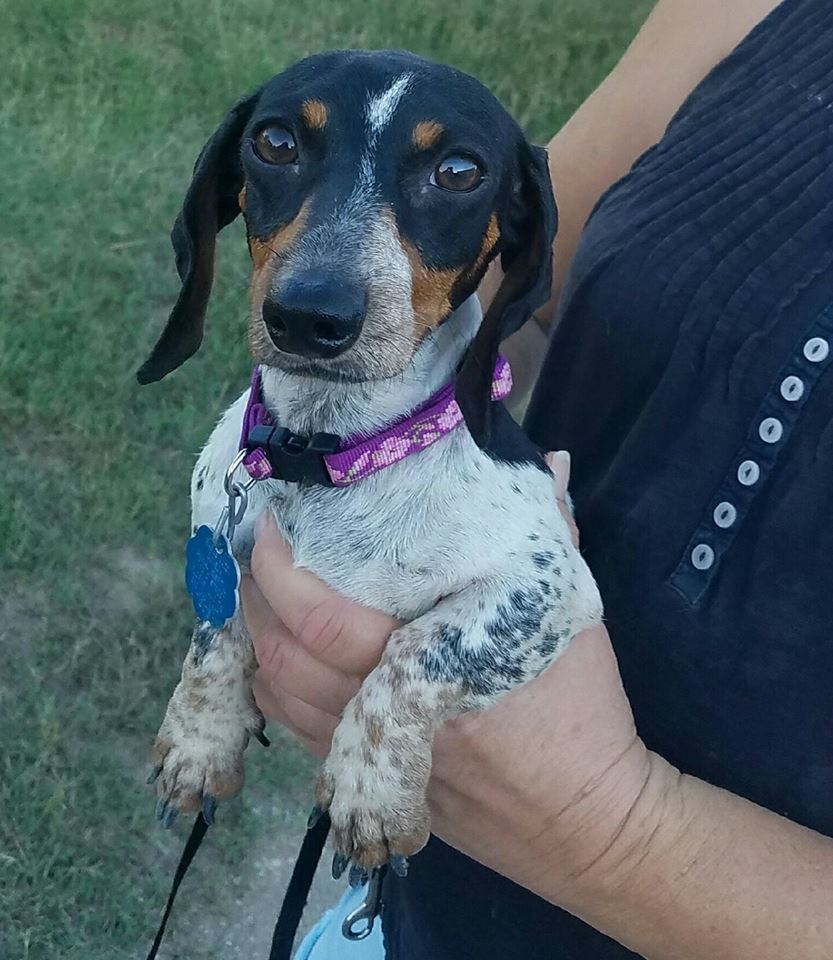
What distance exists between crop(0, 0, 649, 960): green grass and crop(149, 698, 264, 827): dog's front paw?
120 cm

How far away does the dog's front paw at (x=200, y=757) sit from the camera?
6.80 ft

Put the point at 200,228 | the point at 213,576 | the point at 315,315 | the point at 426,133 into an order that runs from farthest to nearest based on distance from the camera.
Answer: the point at 200,228 → the point at 213,576 → the point at 426,133 → the point at 315,315

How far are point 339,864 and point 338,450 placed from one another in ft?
2.20

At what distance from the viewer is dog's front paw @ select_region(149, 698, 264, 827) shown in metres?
2.07

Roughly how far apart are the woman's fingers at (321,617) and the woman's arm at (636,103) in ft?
2.44

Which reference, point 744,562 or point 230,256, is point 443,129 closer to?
point 744,562

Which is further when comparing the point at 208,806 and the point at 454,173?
the point at 208,806

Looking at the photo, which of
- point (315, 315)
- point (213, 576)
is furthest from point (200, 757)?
point (315, 315)

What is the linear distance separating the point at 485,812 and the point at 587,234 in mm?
1039

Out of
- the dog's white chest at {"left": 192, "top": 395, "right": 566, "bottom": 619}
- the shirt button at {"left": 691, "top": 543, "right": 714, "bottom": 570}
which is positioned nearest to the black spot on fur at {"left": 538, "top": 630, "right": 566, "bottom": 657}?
the dog's white chest at {"left": 192, "top": 395, "right": 566, "bottom": 619}

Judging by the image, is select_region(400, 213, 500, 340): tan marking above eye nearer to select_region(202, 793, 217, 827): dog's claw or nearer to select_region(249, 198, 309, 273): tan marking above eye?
select_region(249, 198, 309, 273): tan marking above eye

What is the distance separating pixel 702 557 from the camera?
1.73 metres

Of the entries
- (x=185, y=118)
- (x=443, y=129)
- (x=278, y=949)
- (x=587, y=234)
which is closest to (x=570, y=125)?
(x=587, y=234)

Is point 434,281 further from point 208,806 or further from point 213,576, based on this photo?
point 208,806
